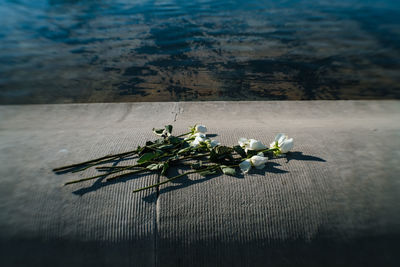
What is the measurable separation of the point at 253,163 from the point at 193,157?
240mm

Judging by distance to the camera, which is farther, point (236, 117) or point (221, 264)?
point (236, 117)

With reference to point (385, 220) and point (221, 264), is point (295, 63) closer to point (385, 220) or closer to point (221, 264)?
point (385, 220)

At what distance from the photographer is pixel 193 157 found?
125cm

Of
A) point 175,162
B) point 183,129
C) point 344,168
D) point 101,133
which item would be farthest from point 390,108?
point 101,133

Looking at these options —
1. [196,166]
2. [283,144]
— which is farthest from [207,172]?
[283,144]

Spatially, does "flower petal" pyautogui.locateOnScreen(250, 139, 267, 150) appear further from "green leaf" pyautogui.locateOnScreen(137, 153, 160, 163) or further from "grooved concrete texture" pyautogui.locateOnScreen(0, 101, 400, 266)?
"green leaf" pyautogui.locateOnScreen(137, 153, 160, 163)

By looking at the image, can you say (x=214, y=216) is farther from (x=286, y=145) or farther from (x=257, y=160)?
(x=286, y=145)

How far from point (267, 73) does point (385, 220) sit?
252 cm

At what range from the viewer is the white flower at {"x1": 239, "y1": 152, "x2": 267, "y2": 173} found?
1173 mm

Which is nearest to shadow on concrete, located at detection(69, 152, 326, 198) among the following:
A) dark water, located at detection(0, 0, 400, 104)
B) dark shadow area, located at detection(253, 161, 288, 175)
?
A: dark shadow area, located at detection(253, 161, 288, 175)

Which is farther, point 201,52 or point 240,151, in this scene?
point 201,52

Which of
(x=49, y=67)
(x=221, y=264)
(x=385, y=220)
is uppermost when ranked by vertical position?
(x=385, y=220)

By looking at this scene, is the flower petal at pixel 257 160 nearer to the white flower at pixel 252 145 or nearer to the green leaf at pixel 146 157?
the white flower at pixel 252 145

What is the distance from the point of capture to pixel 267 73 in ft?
11.2
